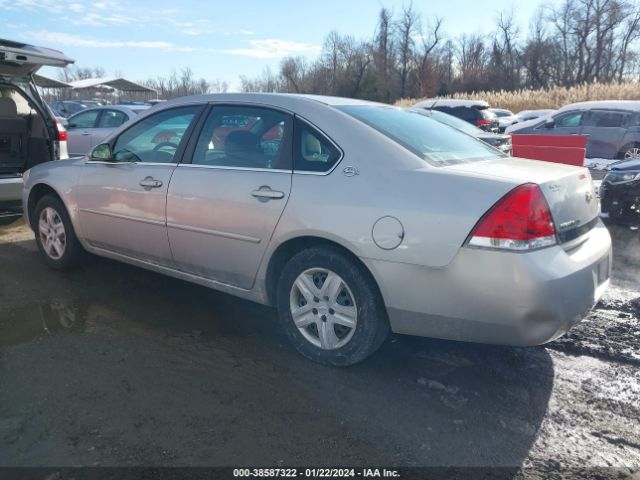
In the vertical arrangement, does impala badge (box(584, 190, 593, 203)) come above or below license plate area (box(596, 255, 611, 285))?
above

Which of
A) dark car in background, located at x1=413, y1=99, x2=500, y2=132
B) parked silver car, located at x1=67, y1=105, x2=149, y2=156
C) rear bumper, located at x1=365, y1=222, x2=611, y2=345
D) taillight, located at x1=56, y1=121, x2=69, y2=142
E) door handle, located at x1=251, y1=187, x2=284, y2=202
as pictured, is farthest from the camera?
→ dark car in background, located at x1=413, y1=99, x2=500, y2=132

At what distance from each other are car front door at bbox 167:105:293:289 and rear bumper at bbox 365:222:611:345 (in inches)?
33.8

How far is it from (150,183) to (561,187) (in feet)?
9.36

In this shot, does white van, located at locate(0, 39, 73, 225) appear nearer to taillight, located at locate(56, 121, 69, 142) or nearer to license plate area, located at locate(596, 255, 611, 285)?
taillight, located at locate(56, 121, 69, 142)

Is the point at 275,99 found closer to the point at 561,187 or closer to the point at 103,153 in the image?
the point at 103,153

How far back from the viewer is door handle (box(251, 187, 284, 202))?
11.1ft

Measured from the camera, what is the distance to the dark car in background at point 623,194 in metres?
6.79

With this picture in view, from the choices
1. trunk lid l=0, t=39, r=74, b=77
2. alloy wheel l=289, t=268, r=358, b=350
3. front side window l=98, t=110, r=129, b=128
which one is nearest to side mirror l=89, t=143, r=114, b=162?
alloy wheel l=289, t=268, r=358, b=350

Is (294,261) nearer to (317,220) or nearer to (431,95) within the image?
(317,220)

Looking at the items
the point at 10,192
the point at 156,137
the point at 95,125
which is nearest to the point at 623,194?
the point at 156,137

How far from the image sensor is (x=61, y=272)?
202 inches

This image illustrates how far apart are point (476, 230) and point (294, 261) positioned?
1157mm

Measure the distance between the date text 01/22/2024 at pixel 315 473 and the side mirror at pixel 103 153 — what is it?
3050 mm

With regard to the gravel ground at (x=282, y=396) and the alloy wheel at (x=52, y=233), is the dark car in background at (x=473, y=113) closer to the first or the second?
the gravel ground at (x=282, y=396)
